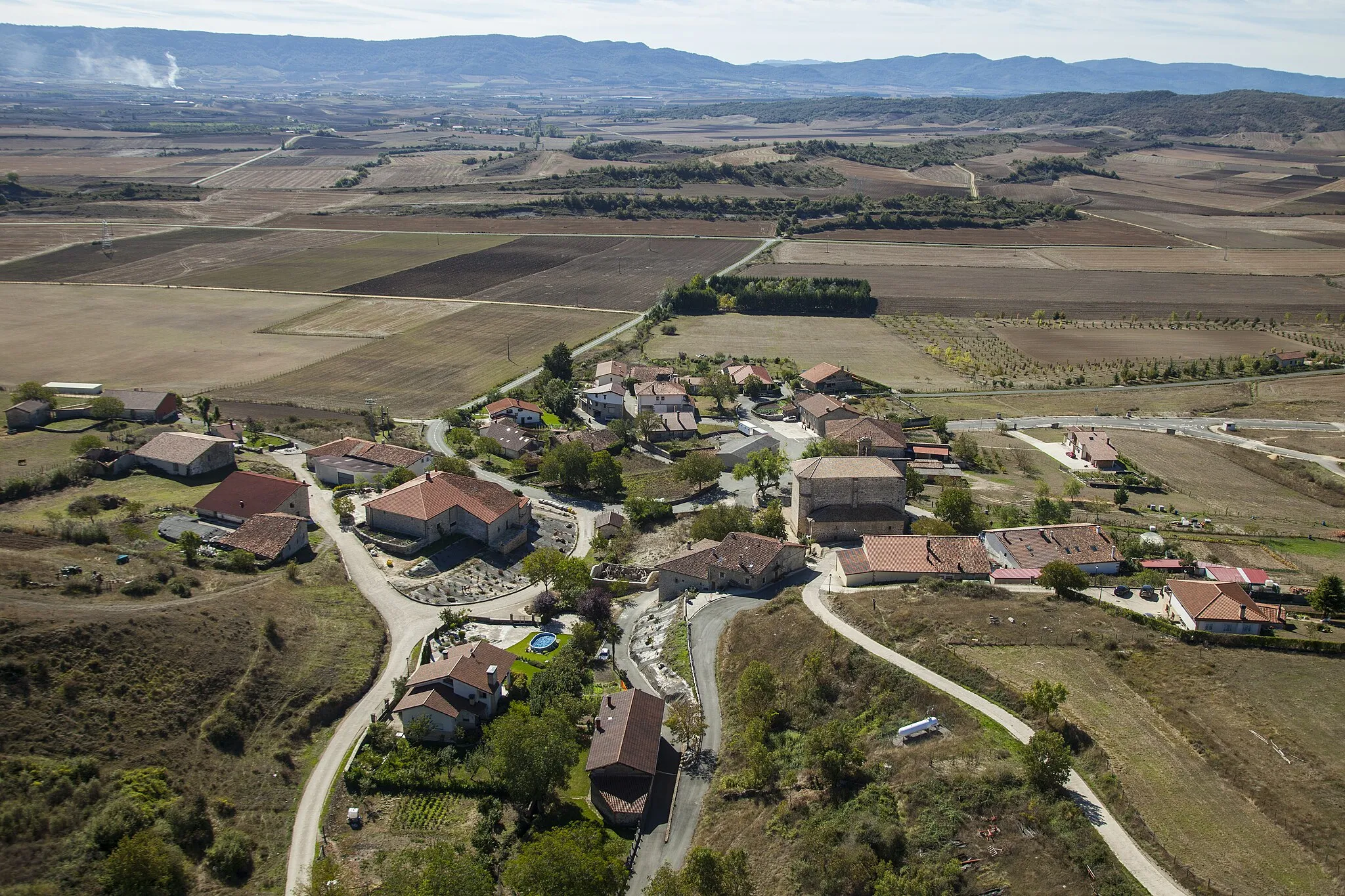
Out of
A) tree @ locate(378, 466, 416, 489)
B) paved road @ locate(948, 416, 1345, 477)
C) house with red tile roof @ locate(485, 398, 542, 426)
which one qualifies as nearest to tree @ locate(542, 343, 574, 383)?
house with red tile roof @ locate(485, 398, 542, 426)

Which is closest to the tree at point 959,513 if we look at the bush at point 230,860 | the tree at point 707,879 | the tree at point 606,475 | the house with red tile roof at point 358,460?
the tree at point 606,475

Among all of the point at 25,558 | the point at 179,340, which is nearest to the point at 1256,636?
the point at 25,558

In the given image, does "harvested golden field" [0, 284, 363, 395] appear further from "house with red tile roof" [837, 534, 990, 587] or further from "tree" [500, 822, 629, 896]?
"tree" [500, 822, 629, 896]

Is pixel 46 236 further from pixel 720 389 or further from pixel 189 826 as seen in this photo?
pixel 189 826

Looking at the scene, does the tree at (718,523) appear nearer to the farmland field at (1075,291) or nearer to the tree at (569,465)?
the tree at (569,465)

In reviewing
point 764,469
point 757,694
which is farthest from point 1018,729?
point 764,469

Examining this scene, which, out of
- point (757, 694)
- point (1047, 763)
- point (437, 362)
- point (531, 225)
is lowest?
point (437, 362)
